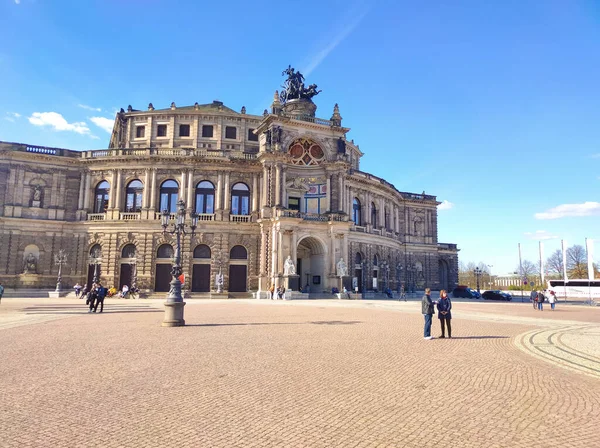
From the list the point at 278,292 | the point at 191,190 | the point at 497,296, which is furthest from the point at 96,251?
the point at 497,296

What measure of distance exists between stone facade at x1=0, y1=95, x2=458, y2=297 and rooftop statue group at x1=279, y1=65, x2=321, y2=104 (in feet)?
5.87

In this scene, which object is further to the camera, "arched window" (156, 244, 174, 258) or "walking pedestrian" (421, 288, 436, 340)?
"arched window" (156, 244, 174, 258)

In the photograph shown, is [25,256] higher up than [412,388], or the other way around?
[25,256]

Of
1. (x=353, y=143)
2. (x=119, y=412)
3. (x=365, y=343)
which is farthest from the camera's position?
(x=353, y=143)

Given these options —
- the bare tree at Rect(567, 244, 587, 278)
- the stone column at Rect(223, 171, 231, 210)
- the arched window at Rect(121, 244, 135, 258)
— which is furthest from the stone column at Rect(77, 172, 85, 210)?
the bare tree at Rect(567, 244, 587, 278)

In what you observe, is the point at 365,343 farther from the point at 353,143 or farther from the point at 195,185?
the point at 353,143

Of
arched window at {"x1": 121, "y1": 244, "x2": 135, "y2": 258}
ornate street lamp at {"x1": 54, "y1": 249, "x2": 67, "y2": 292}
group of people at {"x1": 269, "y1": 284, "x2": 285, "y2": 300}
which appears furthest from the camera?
arched window at {"x1": 121, "y1": 244, "x2": 135, "y2": 258}

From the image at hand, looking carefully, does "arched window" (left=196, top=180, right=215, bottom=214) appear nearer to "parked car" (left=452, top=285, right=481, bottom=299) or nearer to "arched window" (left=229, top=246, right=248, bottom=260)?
"arched window" (left=229, top=246, right=248, bottom=260)

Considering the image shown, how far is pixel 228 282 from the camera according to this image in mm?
47094

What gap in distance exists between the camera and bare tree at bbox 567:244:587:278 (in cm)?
8586

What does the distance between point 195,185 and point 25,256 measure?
1939 cm

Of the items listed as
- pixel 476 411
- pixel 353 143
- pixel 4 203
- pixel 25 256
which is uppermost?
pixel 353 143

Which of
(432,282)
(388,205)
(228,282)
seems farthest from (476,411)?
(432,282)

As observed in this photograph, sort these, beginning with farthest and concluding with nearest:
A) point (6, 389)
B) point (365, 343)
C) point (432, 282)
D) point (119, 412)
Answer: point (432, 282), point (365, 343), point (6, 389), point (119, 412)
